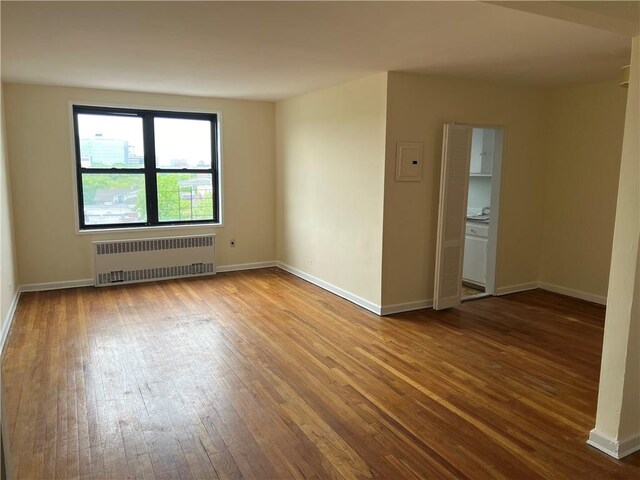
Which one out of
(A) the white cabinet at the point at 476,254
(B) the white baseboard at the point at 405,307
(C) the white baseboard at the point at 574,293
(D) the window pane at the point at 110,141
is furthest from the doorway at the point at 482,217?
(D) the window pane at the point at 110,141

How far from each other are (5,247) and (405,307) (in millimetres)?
3981

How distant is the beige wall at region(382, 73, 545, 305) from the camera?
14.6ft

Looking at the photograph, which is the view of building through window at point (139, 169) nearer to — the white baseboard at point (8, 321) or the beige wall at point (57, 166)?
the beige wall at point (57, 166)

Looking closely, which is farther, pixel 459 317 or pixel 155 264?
pixel 155 264

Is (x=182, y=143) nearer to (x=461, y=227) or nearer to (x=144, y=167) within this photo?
(x=144, y=167)

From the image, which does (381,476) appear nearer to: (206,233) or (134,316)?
(134,316)

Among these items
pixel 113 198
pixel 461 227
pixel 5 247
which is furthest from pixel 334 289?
pixel 5 247

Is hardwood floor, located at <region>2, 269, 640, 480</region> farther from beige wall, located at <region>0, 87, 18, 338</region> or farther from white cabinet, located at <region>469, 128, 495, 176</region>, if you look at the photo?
white cabinet, located at <region>469, 128, 495, 176</region>

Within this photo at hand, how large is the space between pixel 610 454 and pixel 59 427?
3.02 metres

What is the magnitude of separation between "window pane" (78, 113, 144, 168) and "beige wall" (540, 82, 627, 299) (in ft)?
16.7

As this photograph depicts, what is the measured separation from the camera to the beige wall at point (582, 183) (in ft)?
16.0

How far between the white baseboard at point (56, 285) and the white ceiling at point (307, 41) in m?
2.32

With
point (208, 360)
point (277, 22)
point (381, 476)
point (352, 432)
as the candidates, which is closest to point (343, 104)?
point (277, 22)

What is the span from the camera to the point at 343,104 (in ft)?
16.4
